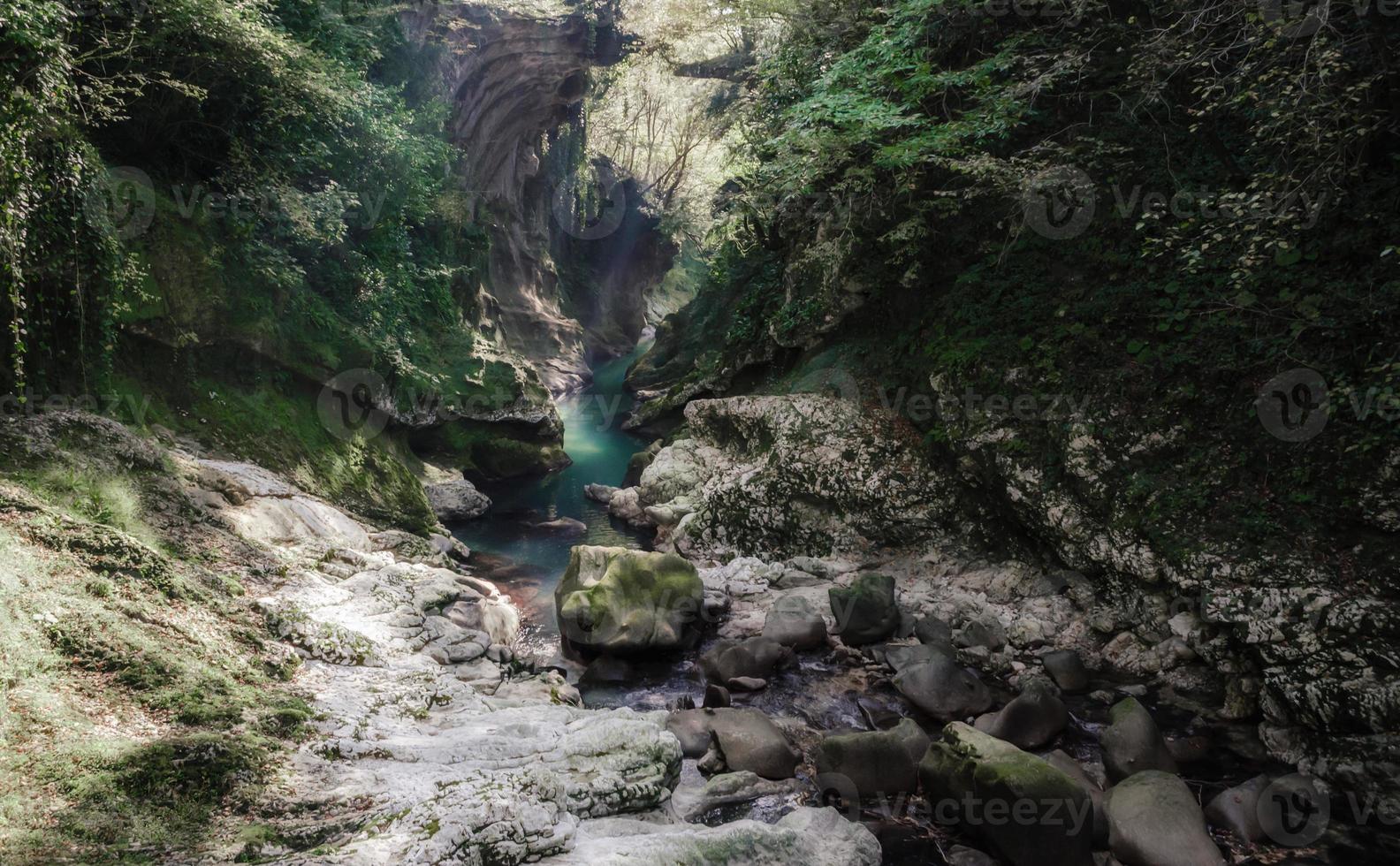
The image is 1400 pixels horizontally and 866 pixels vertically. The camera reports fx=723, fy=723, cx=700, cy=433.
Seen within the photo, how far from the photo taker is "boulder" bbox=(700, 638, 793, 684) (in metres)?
8.27

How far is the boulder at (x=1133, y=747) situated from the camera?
609 centimetres

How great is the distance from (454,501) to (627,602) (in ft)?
23.2

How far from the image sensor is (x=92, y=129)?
8695mm

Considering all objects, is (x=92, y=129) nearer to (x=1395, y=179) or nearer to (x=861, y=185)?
(x=861, y=185)

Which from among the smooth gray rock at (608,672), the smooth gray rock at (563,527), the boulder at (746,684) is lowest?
the smooth gray rock at (608,672)

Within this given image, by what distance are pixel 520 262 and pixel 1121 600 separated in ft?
78.7

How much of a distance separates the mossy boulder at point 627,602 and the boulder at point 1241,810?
219 inches

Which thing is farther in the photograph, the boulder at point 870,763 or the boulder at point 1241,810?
the boulder at point 870,763

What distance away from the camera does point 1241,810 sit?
551cm

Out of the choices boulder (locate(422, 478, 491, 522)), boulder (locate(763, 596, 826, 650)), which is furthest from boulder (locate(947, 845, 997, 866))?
boulder (locate(422, 478, 491, 522))

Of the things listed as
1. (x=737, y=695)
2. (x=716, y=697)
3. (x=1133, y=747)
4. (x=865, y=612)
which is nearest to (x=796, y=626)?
(x=865, y=612)

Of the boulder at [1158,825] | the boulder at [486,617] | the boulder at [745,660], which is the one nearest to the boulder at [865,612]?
the boulder at [745,660]

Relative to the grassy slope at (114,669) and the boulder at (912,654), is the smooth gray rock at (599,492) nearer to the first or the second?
the boulder at (912,654)

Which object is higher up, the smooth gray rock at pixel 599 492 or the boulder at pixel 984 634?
the boulder at pixel 984 634
